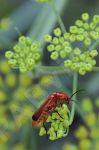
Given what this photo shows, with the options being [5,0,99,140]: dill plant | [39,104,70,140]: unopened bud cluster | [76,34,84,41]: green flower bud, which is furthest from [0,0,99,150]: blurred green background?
[39,104,70,140]: unopened bud cluster

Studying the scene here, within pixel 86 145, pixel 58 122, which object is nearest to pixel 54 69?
pixel 58 122

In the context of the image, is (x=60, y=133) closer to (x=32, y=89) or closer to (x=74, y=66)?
(x=74, y=66)

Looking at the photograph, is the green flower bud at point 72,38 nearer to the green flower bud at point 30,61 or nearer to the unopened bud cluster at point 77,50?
the unopened bud cluster at point 77,50

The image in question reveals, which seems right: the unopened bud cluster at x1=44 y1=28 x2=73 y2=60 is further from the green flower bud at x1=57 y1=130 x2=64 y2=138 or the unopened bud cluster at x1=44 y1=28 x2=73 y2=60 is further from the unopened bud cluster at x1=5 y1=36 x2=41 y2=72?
the green flower bud at x1=57 y1=130 x2=64 y2=138

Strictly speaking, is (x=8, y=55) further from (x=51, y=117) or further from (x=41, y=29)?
(x=41, y=29)

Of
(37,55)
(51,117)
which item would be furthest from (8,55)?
(51,117)
